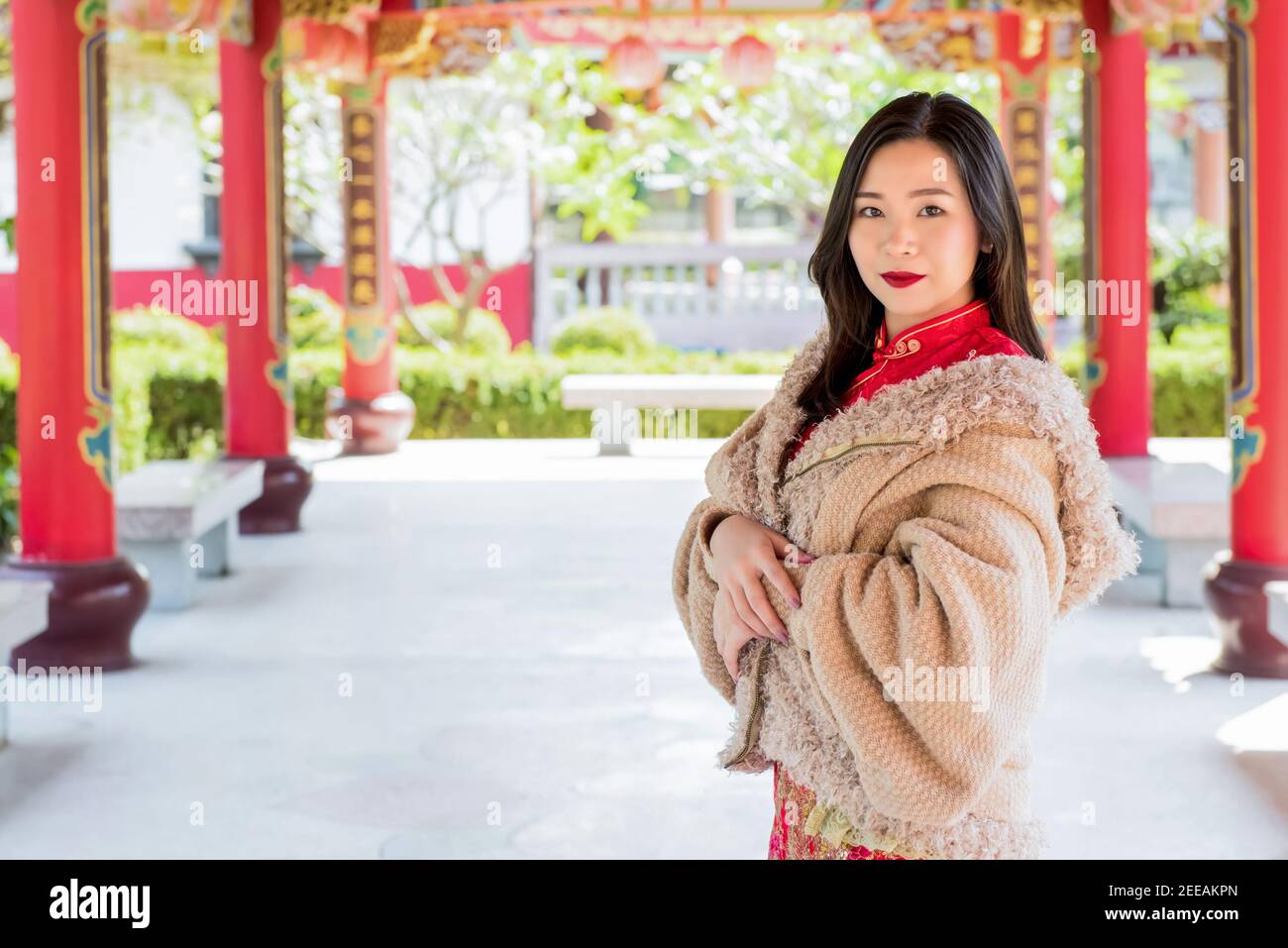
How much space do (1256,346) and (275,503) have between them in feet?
14.7

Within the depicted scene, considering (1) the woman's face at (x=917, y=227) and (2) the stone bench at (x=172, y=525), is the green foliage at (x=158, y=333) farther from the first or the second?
(1) the woman's face at (x=917, y=227)

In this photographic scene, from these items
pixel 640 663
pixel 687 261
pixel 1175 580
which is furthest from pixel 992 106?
pixel 640 663

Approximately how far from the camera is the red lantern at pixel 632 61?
9023 millimetres

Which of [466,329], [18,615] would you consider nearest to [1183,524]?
[18,615]

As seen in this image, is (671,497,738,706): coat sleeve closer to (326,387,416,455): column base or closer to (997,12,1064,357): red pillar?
(997,12,1064,357): red pillar

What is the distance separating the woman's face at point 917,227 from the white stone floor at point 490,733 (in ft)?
2.58

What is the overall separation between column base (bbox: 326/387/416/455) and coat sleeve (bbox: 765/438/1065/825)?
9177mm

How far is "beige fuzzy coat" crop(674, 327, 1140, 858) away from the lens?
138cm

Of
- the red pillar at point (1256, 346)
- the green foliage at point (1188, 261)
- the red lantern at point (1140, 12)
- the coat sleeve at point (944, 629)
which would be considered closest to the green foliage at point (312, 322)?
the green foliage at point (1188, 261)

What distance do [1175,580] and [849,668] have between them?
492 centimetres

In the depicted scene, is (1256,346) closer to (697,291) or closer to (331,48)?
(331,48)

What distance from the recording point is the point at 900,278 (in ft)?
5.06

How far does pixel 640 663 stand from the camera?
17.2ft

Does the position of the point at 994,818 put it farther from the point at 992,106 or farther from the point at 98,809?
the point at 992,106
